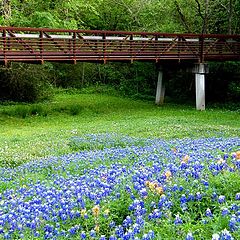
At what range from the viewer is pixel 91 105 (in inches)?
1144

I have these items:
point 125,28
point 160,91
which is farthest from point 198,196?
point 125,28

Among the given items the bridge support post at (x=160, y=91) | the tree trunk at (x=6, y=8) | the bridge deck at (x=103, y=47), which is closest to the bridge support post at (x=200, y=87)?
the bridge deck at (x=103, y=47)

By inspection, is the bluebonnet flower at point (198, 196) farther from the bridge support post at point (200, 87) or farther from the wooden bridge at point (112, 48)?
the bridge support post at point (200, 87)

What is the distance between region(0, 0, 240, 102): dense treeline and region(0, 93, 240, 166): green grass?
10.8 ft

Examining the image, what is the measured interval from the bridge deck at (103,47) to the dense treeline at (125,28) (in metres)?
1.96

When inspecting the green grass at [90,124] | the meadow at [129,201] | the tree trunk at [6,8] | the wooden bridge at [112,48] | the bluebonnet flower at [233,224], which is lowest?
the green grass at [90,124]

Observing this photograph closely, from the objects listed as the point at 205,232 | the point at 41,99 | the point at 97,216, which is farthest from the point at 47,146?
the point at 41,99

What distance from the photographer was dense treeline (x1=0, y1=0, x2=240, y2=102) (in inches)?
1189

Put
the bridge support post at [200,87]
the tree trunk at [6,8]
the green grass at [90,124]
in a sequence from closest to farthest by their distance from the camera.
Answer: the green grass at [90,124] → the bridge support post at [200,87] → the tree trunk at [6,8]

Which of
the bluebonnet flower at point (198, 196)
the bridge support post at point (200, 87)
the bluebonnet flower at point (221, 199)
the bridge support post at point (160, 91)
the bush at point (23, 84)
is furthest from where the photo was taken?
the bridge support post at point (160, 91)

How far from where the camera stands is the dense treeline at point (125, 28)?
30203mm

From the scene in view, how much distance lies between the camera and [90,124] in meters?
21.1

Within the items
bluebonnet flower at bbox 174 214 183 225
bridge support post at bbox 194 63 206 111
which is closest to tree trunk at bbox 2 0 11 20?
bridge support post at bbox 194 63 206 111

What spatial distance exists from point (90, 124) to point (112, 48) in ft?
21.8
